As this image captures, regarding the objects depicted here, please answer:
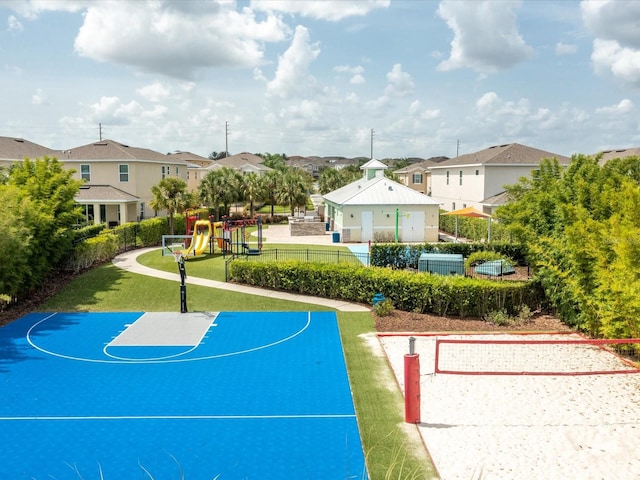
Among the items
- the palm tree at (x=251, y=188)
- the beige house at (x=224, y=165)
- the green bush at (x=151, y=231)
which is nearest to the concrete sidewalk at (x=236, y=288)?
the green bush at (x=151, y=231)

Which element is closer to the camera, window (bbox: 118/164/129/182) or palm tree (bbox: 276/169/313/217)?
window (bbox: 118/164/129/182)

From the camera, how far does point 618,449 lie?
32.3ft

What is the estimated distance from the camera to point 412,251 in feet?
94.4

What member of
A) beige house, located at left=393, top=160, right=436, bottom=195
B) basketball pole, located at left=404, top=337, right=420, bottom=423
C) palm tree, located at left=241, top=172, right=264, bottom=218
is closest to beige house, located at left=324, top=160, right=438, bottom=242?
palm tree, located at left=241, top=172, right=264, bottom=218

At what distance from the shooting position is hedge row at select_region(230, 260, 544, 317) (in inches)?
757

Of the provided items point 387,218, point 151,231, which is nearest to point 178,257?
point 151,231

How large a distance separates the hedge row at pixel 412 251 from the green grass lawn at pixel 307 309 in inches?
302

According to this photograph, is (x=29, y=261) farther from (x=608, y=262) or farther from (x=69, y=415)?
(x=608, y=262)

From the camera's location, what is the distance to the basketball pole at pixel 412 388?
10984 mm

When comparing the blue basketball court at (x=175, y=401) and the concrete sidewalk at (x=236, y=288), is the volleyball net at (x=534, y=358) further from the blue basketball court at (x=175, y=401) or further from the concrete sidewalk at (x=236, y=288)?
the concrete sidewalk at (x=236, y=288)

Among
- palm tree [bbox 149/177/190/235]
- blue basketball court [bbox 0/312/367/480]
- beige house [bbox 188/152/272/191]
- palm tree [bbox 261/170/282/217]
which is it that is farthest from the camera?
beige house [bbox 188/152/272/191]

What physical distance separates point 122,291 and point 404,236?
23364mm

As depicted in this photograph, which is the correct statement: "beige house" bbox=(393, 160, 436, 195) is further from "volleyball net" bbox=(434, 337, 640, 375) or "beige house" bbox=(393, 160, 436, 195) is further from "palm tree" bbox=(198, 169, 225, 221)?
"volleyball net" bbox=(434, 337, 640, 375)

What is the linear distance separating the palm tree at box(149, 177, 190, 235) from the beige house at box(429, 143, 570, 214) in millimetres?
22104
